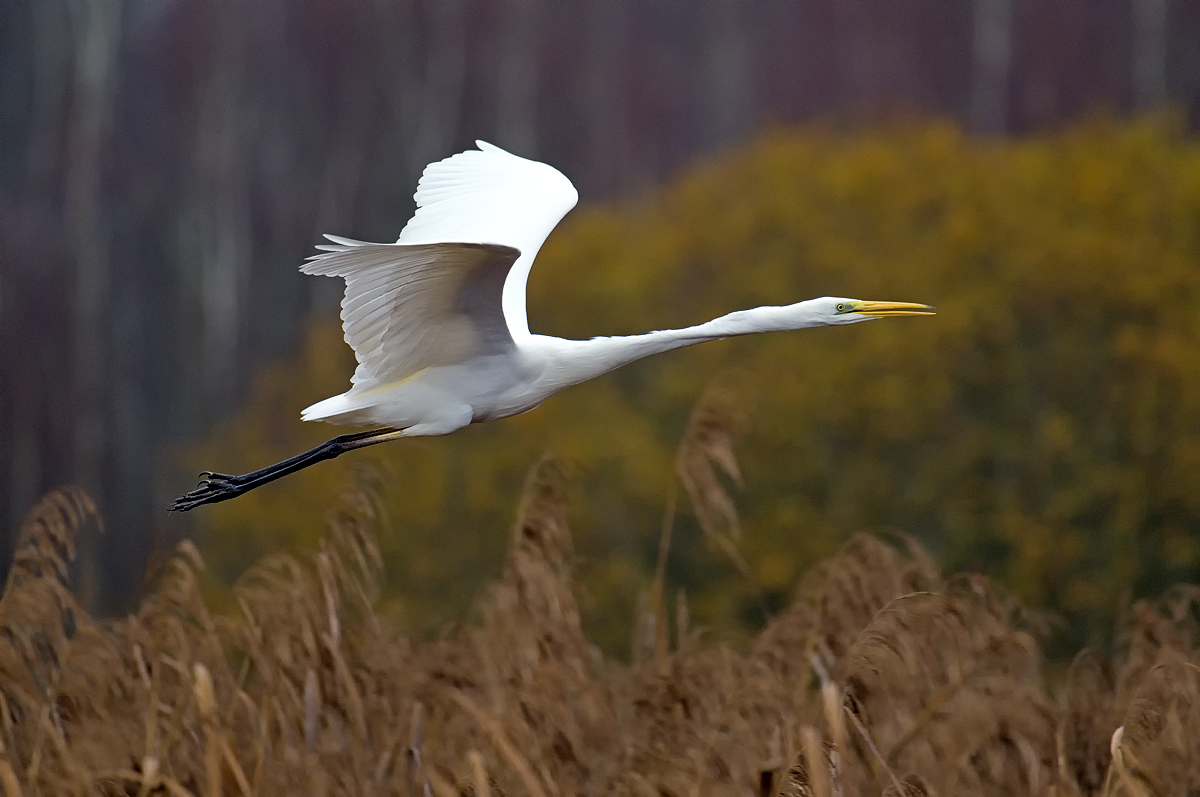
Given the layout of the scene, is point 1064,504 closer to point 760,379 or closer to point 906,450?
point 906,450

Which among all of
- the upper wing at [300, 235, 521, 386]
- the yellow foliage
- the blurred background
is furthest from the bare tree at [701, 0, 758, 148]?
the upper wing at [300, 235, 521, 386]

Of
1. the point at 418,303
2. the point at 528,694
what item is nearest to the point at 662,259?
the point at 418,303

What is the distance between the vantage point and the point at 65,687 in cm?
354

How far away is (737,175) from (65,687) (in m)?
19.2

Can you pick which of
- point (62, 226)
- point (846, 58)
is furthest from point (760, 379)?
point (62, 226)

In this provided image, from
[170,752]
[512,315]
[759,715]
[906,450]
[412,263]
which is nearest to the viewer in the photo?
[759,715]

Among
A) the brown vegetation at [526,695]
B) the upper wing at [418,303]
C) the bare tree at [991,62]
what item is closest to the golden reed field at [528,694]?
the brown vegetation at [526,695]

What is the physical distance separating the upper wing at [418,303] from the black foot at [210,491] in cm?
60

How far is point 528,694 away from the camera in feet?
10.7

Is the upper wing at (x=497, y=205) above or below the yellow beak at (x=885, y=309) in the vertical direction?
above

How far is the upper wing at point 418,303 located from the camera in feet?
11.9

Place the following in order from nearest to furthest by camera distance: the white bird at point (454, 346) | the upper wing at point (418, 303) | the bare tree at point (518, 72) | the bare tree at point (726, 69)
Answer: the upper wing at point (418, 303)
the white bird at point (454, 346)
the bare tree at point (726, 69)
the bare tree at point (518, 72)

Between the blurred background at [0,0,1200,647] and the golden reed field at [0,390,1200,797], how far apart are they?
→ 10548 mm

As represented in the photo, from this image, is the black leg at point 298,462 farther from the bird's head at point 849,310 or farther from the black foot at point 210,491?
the bird's head at point 849,310
